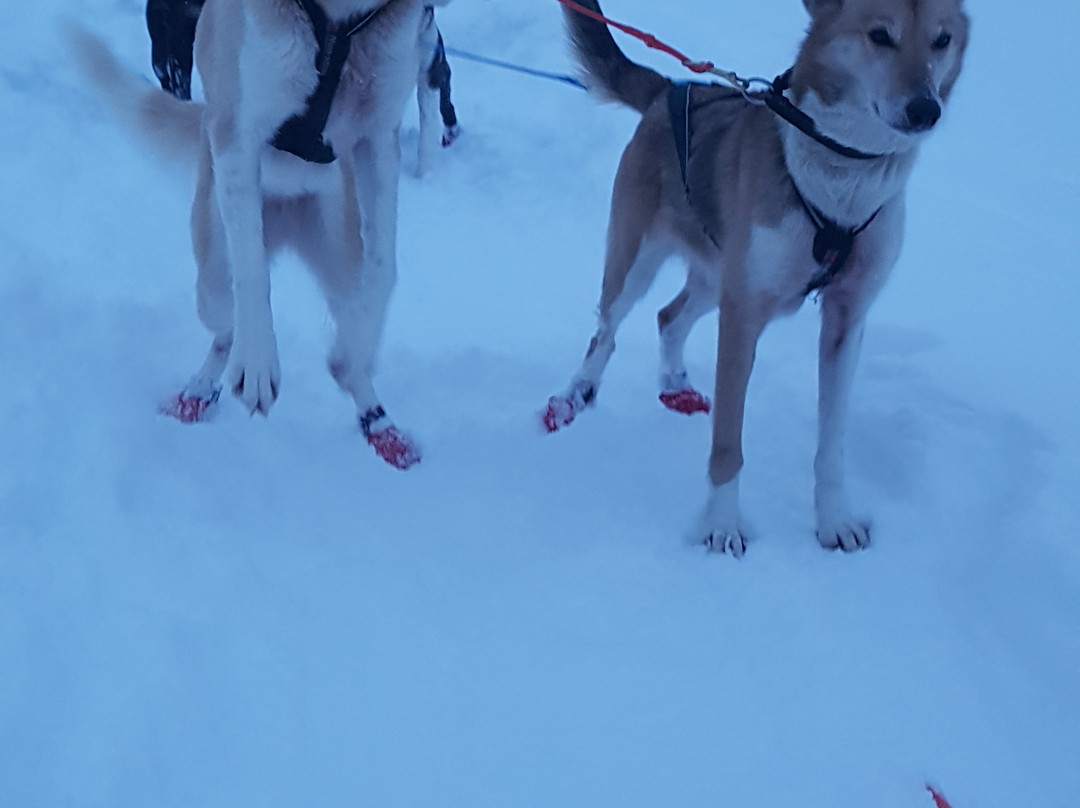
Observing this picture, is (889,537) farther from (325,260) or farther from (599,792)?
(325,260)

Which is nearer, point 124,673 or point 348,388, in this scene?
point 124,673

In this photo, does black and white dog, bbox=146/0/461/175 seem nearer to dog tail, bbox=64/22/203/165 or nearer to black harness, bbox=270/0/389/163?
dog tail, bbox=64/22/203/165

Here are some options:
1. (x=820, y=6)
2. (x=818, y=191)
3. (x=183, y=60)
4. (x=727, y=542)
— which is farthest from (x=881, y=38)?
(x=183, y=60)

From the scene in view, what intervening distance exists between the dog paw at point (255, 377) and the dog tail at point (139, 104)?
Result: 0.95 m

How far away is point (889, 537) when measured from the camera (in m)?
2.16

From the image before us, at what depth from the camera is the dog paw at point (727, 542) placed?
2.12 m

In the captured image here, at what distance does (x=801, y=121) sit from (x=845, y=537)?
1018mm

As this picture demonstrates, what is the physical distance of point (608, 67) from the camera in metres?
2.83

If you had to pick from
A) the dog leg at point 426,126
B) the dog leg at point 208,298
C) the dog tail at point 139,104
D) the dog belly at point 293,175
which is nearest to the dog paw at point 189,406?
the dog leg at point 208,298

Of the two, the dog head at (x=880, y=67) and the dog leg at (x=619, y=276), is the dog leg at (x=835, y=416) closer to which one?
the dog head at (x=880, y=67)

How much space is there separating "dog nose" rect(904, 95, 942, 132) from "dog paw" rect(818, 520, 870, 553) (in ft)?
3.14

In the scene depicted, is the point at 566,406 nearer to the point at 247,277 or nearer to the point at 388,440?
the point at 388,440

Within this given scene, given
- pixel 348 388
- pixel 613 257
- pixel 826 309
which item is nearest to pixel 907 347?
pixel 826 309

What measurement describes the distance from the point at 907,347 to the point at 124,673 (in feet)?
8.65
